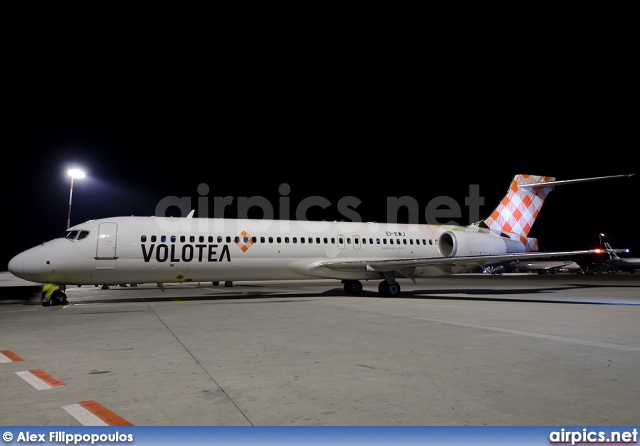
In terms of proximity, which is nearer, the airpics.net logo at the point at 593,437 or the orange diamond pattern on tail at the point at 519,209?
the airpics.net logo at the point at 593,437

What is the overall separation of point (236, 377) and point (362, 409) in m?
1.76

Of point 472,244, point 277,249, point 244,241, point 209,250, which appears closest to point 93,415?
point 209,250

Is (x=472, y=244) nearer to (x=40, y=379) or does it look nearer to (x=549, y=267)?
(x=40, y=379)

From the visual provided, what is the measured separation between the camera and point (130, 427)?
3.64 m

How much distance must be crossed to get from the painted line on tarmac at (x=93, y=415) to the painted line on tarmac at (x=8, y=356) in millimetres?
2776

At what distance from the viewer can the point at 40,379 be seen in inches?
202

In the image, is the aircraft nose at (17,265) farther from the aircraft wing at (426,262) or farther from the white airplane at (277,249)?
the aircraft wing at (426,262)

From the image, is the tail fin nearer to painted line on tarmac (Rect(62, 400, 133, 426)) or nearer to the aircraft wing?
the aircraft wing

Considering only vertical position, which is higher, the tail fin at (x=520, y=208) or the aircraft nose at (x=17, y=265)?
the tail fin at (x=520, y=208)

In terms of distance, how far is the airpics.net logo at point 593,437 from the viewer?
341cm

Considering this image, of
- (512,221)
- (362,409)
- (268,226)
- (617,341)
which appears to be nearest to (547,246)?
(512,221)

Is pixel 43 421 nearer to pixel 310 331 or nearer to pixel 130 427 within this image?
pixel 130 427

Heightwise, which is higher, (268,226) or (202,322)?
(268,226)

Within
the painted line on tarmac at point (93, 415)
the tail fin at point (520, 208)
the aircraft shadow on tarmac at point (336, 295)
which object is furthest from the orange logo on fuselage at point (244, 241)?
the painted line on tarmac at point (93, 415)
